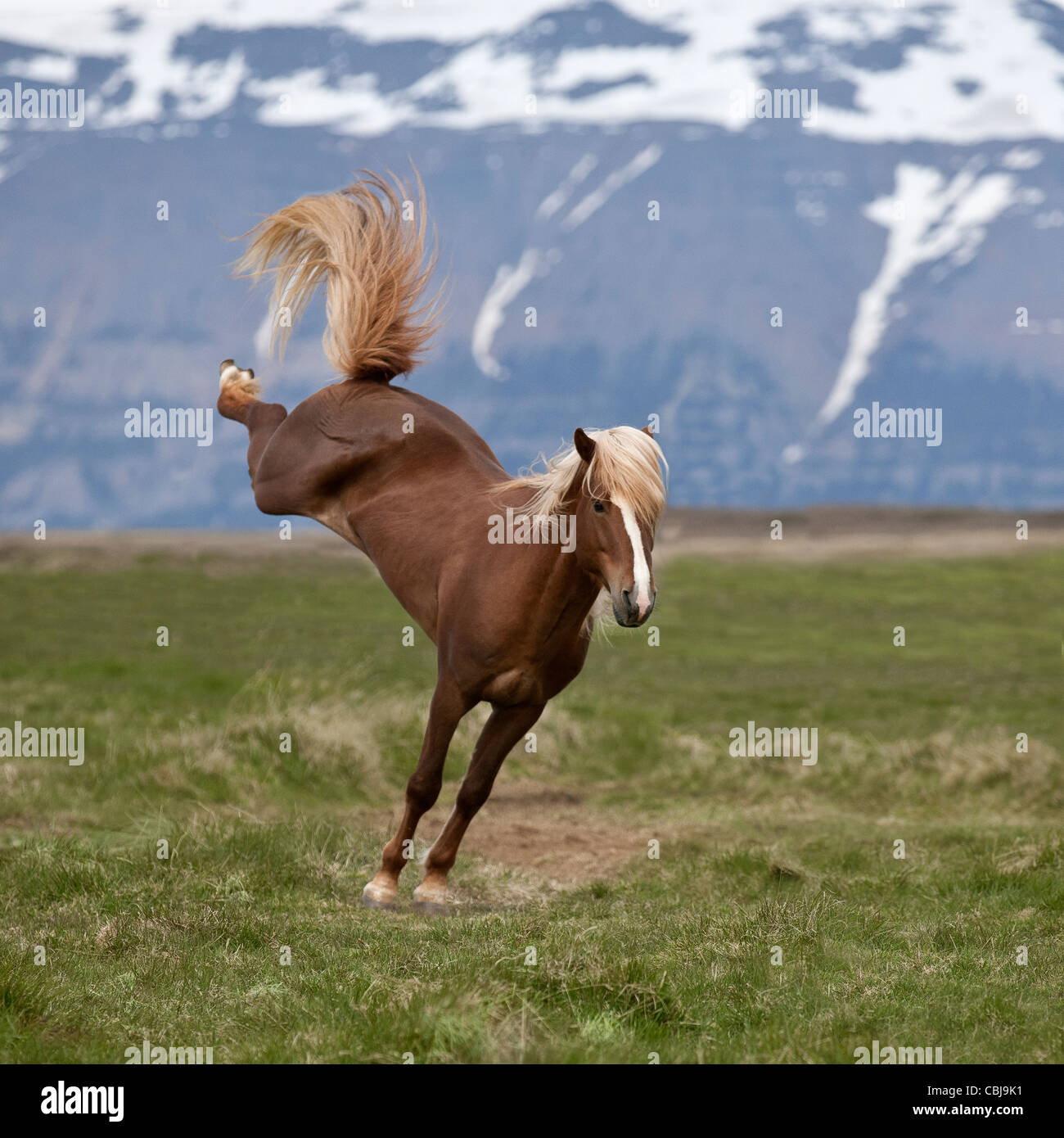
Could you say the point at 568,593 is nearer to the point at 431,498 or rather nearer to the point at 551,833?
the point at 431,498

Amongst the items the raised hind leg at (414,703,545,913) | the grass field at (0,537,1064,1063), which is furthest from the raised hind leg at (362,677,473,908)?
the grass field at (0,537,1064,1063)

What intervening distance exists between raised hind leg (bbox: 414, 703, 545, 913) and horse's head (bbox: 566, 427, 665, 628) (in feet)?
3.56

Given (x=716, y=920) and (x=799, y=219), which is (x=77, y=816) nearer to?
(x=716, y=920)

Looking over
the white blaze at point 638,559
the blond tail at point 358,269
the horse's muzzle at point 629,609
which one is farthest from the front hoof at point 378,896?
the blond tail at point 358,269

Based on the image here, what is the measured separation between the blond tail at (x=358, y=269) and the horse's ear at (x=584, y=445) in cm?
223

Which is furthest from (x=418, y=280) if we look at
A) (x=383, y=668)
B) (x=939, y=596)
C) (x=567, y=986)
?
(x=939, y=596)

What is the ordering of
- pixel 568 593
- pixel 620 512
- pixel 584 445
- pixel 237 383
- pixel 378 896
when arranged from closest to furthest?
pixel 620 512 → pixel 584 445 → pixel 568 593 → pixel 378 896 → pixel 237 383

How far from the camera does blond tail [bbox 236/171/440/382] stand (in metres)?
9.57

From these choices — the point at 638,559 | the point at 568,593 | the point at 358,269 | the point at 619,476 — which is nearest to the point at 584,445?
the point at 619,476

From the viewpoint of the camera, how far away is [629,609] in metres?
7.34

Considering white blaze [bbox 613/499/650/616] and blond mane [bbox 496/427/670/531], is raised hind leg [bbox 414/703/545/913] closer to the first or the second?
blond mane [bbox 496/427/670/531]

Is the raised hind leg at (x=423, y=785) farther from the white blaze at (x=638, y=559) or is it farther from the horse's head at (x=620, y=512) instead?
the white blaze at (x=638, y=559)

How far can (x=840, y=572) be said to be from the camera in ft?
148

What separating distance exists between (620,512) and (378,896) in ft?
9.46
